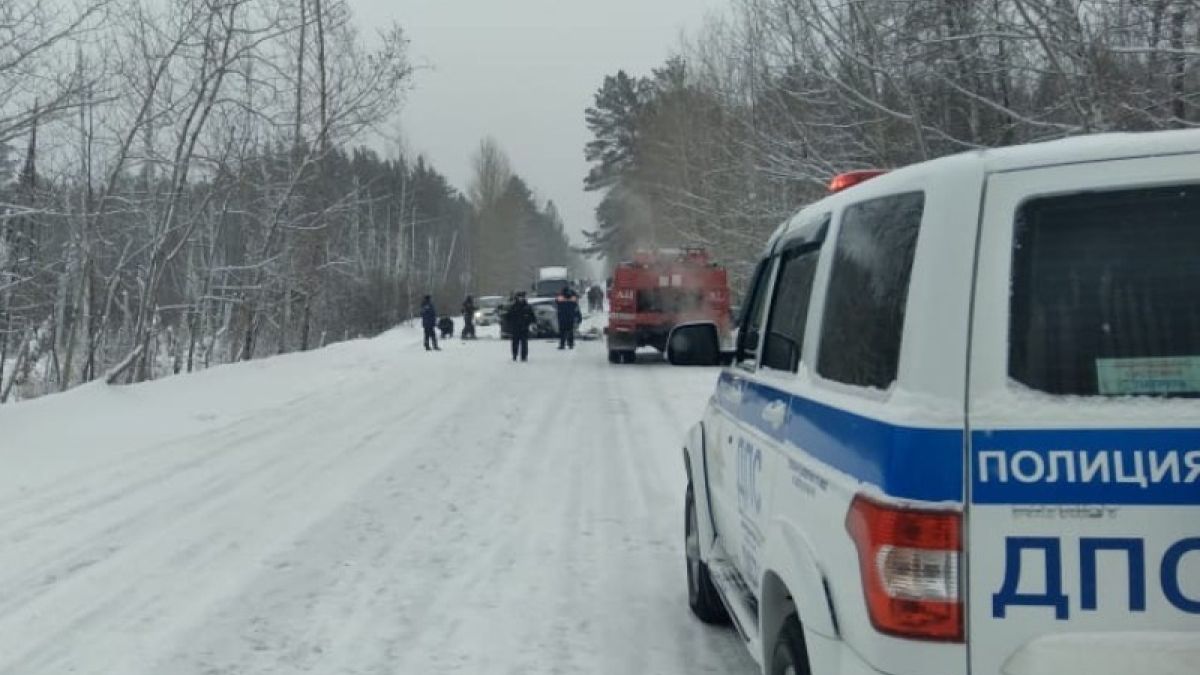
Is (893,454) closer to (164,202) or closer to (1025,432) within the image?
(1025,432)

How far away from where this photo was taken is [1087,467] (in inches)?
98.6

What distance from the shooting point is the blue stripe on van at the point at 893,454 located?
254cm

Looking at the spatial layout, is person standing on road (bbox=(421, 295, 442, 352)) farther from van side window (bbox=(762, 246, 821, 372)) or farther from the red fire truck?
van side window (bbox=(762, 246, 821, 372))

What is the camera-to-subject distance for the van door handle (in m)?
3.74

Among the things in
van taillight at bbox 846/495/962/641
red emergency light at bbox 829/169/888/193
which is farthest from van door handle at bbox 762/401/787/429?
van taillight at bbox 846/495/962/641

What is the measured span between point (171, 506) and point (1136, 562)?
7912mm

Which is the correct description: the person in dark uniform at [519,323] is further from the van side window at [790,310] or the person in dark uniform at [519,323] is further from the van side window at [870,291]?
the van side window at [870,291]

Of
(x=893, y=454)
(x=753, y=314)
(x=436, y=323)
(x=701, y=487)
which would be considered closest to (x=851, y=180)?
(x=753, y=314)

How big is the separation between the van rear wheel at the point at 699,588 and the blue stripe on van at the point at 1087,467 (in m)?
3.17

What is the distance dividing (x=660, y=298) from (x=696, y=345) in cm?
1862

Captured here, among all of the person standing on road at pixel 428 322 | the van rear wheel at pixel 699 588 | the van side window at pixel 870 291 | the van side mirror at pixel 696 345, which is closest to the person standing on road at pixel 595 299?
the person standing on road at pixel 428 322

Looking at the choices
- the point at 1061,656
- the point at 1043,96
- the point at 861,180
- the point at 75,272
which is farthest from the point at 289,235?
the point at 1061,656

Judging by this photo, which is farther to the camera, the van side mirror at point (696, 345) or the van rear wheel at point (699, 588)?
the van rear wheel at point (699, 588)

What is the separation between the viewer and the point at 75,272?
18734mm
